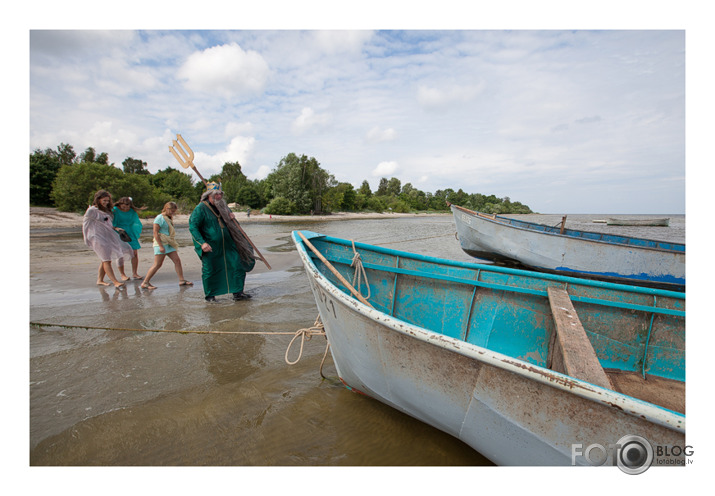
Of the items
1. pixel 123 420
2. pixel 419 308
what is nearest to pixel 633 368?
pixel 419 308

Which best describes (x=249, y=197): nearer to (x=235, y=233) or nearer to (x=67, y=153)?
(x=67, y=153)

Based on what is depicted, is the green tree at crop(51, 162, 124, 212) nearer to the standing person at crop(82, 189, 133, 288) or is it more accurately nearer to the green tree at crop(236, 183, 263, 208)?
the green tree at crop(236, 183, 263, 208)

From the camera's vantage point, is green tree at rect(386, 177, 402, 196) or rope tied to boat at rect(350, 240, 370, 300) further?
green tree at rect(386, 177, 402, 196)

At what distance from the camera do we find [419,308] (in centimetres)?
354

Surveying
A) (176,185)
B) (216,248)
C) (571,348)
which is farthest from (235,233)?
(176,185)

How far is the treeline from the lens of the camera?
1069 inches

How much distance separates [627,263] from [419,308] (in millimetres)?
7688

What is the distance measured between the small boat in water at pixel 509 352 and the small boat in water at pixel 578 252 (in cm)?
642

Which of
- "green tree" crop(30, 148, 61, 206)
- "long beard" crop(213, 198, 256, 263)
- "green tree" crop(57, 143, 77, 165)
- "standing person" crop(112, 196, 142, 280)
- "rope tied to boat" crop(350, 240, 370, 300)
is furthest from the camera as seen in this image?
"green tree" crop(57, 143, 77, 165)

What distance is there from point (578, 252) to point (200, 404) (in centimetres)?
968

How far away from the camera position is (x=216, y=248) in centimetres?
497

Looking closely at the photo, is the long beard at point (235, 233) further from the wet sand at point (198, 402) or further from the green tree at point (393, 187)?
the green tree at point (393, 187)

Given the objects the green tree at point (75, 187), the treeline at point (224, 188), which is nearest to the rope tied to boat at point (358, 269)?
the treeline at point (224, 188)

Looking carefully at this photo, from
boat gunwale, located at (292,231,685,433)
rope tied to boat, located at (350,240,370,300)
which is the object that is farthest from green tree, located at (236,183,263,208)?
boat gunwale, located at (292,231,685,433)
